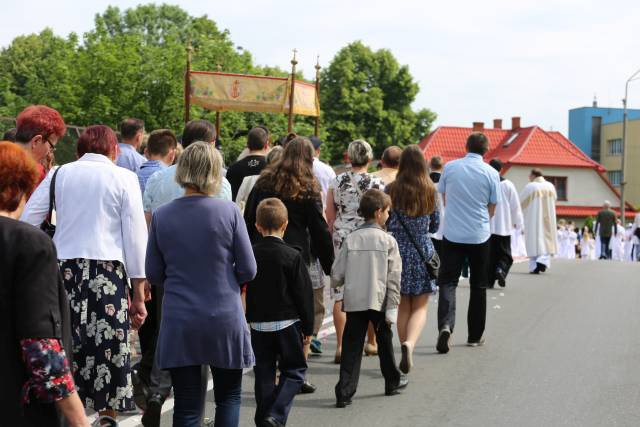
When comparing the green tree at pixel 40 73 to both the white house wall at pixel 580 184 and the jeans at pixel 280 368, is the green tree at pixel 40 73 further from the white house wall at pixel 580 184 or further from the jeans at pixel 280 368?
the jeans at pixel 280 368

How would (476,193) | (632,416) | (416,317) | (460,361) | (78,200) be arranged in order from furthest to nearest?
(476,193)
(460,361)
(416,317)
(632,416)
(78,200)

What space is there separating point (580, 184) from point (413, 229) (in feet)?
241

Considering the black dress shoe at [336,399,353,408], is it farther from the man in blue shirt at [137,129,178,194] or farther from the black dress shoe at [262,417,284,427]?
the man in blue shirt at [137,129,178,194]

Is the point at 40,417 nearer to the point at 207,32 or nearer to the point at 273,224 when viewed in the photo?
the point at 273,224

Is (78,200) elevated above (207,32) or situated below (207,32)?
below

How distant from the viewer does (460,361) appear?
Answer: 9.66 m

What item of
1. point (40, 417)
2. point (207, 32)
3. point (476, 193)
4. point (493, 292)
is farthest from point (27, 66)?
point (40, 417)

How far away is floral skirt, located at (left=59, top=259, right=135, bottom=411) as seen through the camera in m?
5.82

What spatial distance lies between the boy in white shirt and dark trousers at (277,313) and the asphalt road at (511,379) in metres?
0.58

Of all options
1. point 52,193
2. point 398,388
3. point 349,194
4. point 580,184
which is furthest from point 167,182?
point 580,184

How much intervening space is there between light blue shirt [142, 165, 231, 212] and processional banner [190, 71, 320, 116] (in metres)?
11.5

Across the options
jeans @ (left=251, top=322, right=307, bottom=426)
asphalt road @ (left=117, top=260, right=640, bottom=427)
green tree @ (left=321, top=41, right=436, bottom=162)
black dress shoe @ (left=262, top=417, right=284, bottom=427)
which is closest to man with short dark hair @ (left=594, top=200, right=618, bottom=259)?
asphalt road @ (left=117, top=260, right=640, bottom=427)

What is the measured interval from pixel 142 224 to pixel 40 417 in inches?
104

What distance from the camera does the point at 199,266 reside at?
5.42 meters
